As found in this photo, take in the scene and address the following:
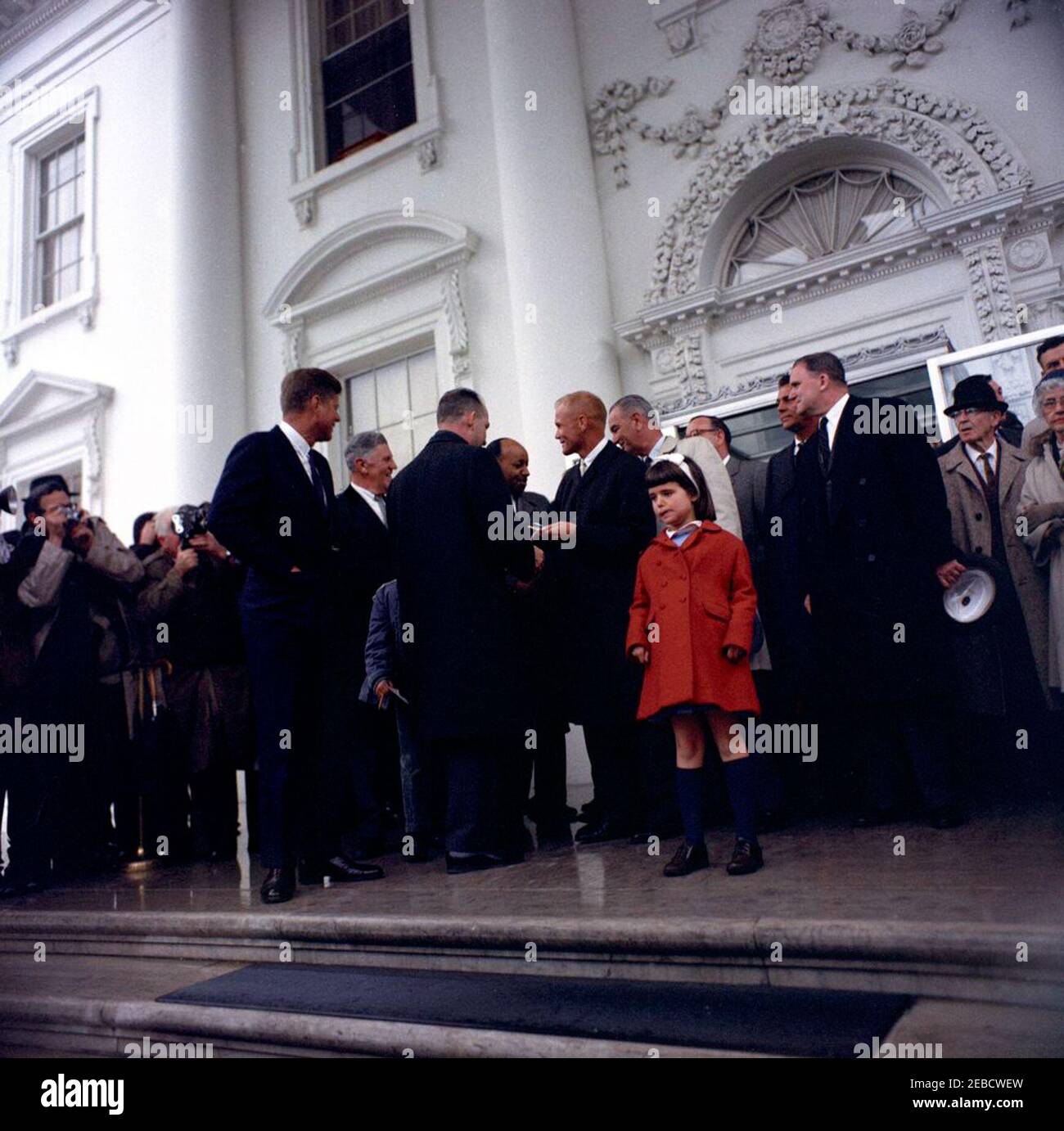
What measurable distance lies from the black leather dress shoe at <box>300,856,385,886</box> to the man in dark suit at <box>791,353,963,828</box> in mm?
1960

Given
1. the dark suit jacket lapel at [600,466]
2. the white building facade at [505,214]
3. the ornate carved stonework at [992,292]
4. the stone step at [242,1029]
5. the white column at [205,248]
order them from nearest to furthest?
1. the stone step at [242,1029]
2. the dark suit jacket lapel at [600,466]
3. the ornate carved stonework at [992,292]
4. the white building facade at [505,214]
5. the white column at [205,248]

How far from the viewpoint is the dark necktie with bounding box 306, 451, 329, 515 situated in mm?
3672

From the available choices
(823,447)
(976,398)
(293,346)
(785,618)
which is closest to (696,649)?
(785,618)

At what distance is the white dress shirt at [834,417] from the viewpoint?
3814 millimetres

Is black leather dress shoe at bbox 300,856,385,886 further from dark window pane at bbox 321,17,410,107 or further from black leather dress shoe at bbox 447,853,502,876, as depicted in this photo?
dark window pane at bbox 321,17,410,107

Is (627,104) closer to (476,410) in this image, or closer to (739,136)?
(739,136)

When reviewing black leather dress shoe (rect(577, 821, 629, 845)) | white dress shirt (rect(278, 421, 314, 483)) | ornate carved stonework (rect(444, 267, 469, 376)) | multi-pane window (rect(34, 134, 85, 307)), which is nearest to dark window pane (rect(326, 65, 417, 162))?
ornate carved stonework (rect(444, 267, 469, 376))

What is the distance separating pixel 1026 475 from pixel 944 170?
3667 mm

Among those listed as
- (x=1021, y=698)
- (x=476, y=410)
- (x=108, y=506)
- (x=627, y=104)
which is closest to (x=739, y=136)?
(x=627, y=104)

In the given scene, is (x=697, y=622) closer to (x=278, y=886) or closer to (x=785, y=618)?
(x=785, y=618)

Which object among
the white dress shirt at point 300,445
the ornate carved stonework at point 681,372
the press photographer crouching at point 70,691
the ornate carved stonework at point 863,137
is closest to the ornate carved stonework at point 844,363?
the ornate carved stonework at point 681,372

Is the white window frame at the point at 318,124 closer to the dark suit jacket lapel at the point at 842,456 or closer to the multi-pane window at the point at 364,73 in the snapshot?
the multi-pane window at the point at 364,73

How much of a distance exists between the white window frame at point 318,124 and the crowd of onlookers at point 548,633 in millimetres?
5610

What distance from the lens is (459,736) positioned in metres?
3.49
